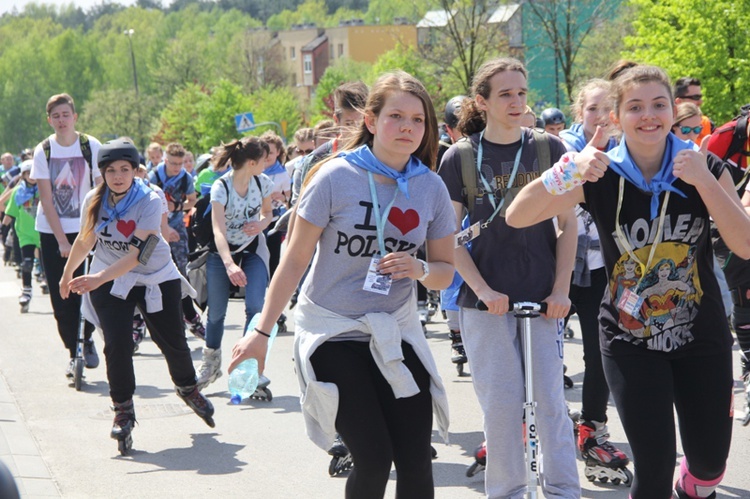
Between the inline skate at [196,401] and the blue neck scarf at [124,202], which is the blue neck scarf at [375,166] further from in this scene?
the inline skate at [196,401]

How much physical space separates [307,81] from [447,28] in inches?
3832

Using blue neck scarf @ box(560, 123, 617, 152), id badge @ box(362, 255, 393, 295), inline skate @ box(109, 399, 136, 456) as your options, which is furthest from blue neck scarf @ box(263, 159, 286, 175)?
id badge @ box(362, 255, 393, 295)

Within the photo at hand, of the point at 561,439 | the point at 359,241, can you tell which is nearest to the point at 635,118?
the point at 359,241

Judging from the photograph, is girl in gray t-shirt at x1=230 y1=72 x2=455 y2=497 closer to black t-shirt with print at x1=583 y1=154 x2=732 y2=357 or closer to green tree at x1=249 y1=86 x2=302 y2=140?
black t-shirt with print at x1=583 y1=154 x2=732 y2=357

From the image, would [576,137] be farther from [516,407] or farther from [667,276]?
[667,276]

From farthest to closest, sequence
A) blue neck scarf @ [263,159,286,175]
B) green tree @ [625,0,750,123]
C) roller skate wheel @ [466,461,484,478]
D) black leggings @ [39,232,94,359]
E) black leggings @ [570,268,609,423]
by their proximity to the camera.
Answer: green tree @ [625,0,750,123], blue neck scarf @ [263,159,286,175], black leggings @ [39,232,94,359], roller skate wheel @ [466,461,484,478], black leggings @ [570,268,609,423]

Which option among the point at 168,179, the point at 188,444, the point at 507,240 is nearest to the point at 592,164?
the point at 507,240

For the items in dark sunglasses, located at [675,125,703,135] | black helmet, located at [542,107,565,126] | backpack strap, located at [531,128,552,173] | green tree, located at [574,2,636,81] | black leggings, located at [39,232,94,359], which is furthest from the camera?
green tree, located at [574,2,636,81]

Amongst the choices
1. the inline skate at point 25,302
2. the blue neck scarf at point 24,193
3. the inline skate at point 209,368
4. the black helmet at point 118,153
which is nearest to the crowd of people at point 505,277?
the black helmet at point 118,153

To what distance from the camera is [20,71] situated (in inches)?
5236

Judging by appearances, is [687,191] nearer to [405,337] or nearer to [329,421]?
[405,337]

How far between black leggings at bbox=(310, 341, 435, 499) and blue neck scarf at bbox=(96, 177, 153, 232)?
133 inches

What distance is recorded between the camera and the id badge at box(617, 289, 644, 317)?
4121mm

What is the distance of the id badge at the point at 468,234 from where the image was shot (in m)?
5.11
